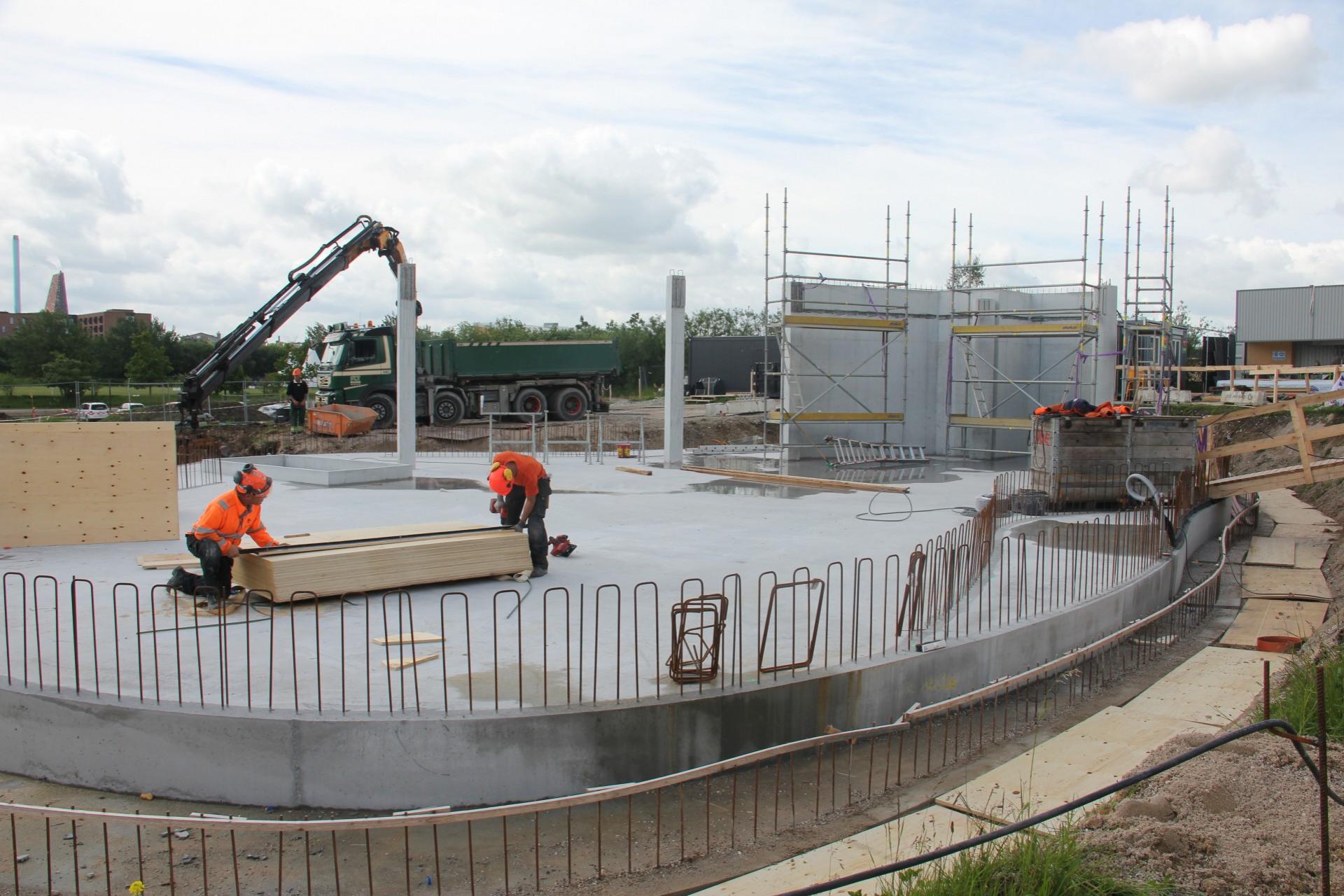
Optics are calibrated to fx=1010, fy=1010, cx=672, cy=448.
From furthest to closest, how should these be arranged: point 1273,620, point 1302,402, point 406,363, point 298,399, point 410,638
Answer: point 298,399
point 406,363
point 1302,402
point 1273,620
point 410,638

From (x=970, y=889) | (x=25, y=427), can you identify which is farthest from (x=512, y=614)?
(x=25, y=427)

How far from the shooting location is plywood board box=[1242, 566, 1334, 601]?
12.5m

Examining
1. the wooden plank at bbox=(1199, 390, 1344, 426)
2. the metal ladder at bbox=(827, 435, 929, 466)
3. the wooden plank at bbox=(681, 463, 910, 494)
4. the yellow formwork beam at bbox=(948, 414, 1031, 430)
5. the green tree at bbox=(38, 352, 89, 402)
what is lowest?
the wooden plank at bbox=(681, 463, 910, 494)

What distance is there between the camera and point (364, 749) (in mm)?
5957

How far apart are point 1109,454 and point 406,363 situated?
1346cm

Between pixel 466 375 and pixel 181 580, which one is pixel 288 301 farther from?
pixel 181 580

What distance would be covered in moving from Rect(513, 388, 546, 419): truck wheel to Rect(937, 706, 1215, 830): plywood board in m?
26.9

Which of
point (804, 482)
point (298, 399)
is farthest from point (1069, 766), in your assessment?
point (298, 399)

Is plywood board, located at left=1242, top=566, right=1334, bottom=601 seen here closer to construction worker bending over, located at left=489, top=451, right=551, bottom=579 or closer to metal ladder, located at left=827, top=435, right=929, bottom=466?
metal ladder, located at left=827, top=435, right=929, bottom=466

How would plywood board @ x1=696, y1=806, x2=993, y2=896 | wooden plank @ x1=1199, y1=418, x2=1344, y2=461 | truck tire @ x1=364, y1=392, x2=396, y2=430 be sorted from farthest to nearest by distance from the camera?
1. truck tire @ x1=364, y1=392, x2=396, y2=430
2. wooden plank @ x1=1199, y1=418, x2=1344, y2=461
3. plywood board @ x1=696, y1=806, x2=993, y2=896

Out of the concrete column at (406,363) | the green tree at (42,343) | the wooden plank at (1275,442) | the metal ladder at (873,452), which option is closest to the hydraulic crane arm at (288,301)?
the concrete column at (406,363)

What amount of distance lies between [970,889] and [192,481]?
18.1 meters

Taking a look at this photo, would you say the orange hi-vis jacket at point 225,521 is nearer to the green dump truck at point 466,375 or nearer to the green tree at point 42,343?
the green dump truck at point 466,375

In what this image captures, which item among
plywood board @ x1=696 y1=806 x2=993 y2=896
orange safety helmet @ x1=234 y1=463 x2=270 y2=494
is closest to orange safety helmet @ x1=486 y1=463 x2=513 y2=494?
orange safety helmet @ x1=234 y1=463 x2=270 y2=494
